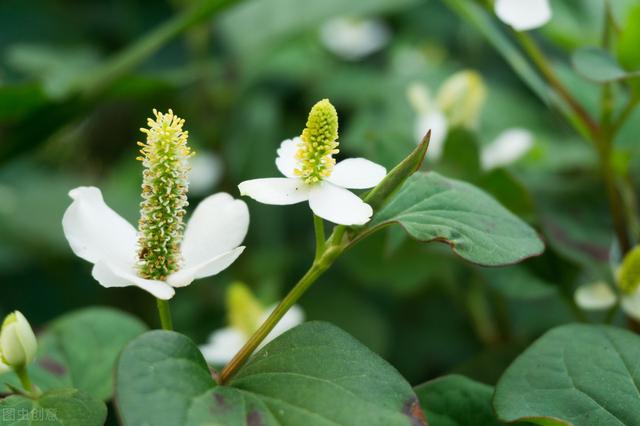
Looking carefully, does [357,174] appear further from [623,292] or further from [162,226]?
[623,292]

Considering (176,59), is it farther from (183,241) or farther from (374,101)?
A: (183,241)

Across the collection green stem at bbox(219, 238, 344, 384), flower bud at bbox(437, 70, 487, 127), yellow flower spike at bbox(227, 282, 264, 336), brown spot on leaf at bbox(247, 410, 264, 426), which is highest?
green stem at bbox(219, 238, 344, 384)

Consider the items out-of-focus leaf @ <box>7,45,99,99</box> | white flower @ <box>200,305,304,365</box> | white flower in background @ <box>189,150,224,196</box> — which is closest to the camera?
white flower @ <box>200,305,304,365</box>

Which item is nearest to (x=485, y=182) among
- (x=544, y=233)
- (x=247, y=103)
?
→ (x=544, y=233)

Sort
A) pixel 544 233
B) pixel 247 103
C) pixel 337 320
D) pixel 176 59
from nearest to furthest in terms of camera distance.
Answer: pixel 544 233 → pixel 337 320 → pixel 247 103 → pixel 176 59

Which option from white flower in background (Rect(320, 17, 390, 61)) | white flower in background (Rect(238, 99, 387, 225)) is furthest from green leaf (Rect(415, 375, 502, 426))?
white flower in background (Rect(320, 17, 390, 61))

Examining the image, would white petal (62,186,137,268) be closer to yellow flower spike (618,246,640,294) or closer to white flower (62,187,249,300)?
white flower (62,187,249,300)

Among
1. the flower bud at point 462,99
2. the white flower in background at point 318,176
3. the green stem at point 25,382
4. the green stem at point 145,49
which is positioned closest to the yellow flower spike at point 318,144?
the white flower in background at point 318,176
